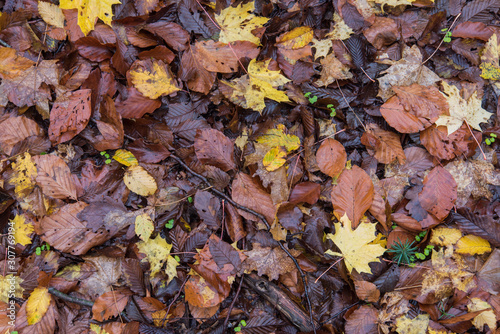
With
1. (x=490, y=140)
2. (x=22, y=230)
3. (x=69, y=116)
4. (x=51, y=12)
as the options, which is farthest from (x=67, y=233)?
(x=490, y=140)

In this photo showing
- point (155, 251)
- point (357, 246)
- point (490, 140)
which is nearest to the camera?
point (357, 246)

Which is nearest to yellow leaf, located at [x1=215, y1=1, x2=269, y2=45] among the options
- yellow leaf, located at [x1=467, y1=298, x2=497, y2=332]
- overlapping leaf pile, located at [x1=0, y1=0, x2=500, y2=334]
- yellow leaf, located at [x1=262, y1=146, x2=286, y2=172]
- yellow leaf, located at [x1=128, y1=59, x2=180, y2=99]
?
overlapping leaf pile, located at [x1=0, y1=0, x2=500, y2=334]

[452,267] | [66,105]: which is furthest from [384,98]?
[66,105]

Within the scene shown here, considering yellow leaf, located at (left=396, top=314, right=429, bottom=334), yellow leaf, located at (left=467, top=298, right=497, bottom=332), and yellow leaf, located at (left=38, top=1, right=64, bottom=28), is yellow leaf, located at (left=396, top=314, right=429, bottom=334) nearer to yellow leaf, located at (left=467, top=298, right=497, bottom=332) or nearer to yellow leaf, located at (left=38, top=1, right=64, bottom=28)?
yellow leaf, located at (left=467, top=298, right=497, bottom=332)

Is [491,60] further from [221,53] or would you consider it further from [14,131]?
[14,131]

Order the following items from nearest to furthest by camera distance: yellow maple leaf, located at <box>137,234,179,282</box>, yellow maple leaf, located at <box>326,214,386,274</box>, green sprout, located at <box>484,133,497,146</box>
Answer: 1. yellow maple leaf, located at <box>326,214,386,274</box>
2. yellow maple leaf, located at <box>137,234,179,282</box>
3. green sprout, located at <box>484,133,497,146</box>

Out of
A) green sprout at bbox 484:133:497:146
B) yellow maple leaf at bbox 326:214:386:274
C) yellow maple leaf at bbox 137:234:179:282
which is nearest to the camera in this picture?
yellow maple leaf at bbox 326:214:386:274

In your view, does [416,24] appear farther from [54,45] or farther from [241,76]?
[54,45]
